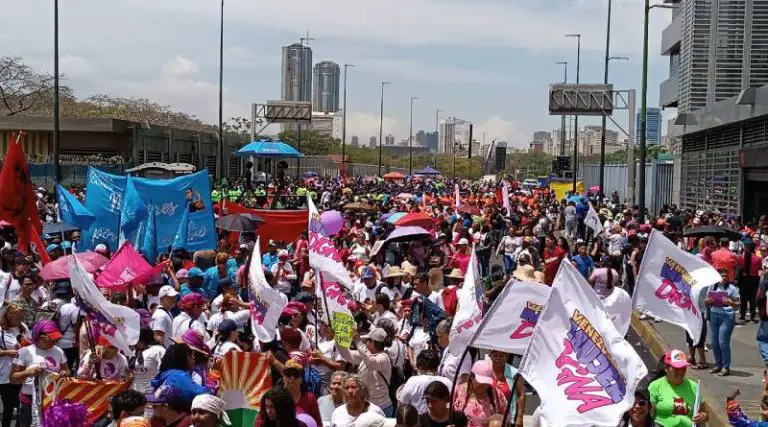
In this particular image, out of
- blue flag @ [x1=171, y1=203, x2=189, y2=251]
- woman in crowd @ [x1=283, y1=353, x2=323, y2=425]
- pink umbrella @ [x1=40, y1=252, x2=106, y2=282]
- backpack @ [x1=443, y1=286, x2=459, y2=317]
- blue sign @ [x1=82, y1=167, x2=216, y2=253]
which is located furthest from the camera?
blue sign @ [x1=82, y1=167, x2=216, y2=253]

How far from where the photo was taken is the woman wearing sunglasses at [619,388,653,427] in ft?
22.7

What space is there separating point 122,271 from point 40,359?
2.76 m

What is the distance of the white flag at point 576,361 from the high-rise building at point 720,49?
79.2 feet

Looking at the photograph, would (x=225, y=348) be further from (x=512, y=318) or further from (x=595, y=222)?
(x=595, y=222)

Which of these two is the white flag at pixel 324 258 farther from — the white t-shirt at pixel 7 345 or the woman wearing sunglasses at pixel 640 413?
the woman wearing sunglasses at pixel 640 413

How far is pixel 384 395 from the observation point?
26.6ft

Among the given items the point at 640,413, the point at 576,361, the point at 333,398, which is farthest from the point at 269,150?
the point at 576,361

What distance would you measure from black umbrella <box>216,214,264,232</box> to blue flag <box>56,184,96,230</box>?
2321 millimetres

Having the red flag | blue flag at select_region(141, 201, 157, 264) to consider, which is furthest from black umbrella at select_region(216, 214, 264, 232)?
the red flag

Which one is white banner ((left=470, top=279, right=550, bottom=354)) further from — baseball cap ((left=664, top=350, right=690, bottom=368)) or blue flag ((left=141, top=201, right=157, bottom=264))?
blue flag ((left=141, top=201, right=157, bottom=264))

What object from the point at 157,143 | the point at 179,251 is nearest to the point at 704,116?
the point at 179,251

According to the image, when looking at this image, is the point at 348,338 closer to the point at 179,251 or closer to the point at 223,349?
the point at 223,349

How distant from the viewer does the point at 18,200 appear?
45.0 feet

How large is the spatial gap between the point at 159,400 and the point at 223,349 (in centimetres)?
216
